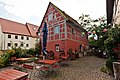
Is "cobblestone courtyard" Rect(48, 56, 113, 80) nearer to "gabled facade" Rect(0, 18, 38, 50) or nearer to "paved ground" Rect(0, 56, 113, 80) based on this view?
"paved ground" Rect(0, 56, 113, 80)

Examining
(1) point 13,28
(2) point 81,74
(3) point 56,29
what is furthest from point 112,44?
(1) point 13,28

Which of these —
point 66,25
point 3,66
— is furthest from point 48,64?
point 66,25

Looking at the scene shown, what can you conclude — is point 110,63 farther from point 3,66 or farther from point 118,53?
point 3,66

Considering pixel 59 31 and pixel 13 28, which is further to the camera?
pixel 13 28

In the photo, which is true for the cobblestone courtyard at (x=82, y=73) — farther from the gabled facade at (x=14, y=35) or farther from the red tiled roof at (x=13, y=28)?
the red tiled roof at (x=13, y=28)

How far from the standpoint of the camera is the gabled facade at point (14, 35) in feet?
70.5

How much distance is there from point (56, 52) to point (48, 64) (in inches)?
323

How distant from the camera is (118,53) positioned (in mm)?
5145

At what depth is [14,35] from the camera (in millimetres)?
23359

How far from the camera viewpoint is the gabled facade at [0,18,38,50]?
21500 millimetres

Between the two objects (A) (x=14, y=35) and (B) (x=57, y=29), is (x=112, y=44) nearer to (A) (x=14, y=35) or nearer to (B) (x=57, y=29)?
(B) (x=57, y=29)

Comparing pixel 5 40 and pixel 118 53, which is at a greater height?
pixel 5 40

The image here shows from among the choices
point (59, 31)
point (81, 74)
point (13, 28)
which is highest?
point (13, 28)

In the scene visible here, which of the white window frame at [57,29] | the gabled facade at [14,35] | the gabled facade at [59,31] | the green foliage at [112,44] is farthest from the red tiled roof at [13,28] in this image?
the green foliage at [112,44]
